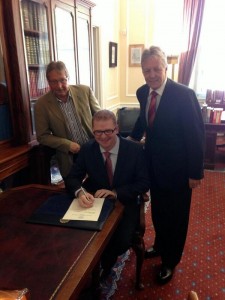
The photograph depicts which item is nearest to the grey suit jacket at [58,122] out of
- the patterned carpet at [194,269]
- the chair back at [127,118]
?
the patterned carpet at [194,269]

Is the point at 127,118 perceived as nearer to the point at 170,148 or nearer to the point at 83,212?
the point at 170,148

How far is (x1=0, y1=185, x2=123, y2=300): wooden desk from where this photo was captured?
87 cm

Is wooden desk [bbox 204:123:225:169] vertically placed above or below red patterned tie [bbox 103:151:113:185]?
below

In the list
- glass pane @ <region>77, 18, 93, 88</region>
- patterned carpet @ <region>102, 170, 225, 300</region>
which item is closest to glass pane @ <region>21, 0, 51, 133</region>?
glass pane @ <region>77, 18, 93, 88</region>

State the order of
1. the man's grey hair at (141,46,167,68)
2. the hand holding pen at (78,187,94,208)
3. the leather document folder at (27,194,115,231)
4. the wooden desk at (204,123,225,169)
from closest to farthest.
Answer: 1. the leather document folder at (27,194,115,231)
2. the hand holding pen at (78,187,94,208)
3. the man's grey hair at (141,46,167,68)
4. the wooden desk at (204,123,225,169)

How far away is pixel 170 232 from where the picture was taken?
180 centimetres

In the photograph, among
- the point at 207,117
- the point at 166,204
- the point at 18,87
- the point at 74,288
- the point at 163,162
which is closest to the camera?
the point at 74,288

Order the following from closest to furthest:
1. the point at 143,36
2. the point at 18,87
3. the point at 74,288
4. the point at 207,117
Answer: the point at 74,288 < the point at 18,87 < the point at 207,117 < the point at 143,36

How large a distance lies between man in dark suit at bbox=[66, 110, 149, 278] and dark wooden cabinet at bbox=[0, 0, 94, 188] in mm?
657

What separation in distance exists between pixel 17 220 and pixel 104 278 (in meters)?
0.90

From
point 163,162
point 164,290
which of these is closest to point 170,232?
point 164,290

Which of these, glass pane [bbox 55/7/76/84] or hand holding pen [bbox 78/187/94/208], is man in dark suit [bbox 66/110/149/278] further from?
glass pane [bbox 55/7/76/84]

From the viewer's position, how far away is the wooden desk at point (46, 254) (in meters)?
0.87

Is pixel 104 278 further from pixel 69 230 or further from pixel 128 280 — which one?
pixel 69 230
